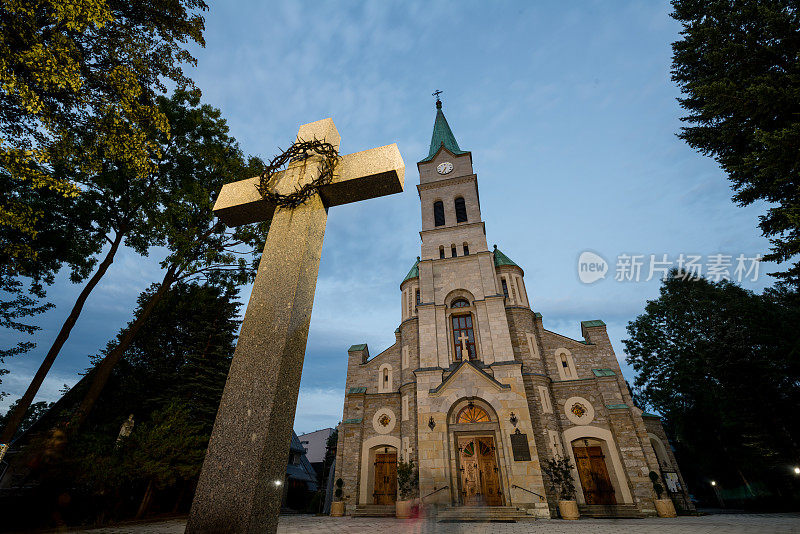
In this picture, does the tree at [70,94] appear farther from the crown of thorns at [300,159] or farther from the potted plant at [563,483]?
the potted plant at [563,483]

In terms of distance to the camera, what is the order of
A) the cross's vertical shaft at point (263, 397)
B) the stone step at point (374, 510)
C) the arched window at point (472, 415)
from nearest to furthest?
the cross's vertical shaft at point (263, 397) < the stone step at point (374, 510) < the arched window at point (472, 415)

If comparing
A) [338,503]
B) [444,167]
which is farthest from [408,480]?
[444,167]

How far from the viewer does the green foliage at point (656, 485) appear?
1232cm

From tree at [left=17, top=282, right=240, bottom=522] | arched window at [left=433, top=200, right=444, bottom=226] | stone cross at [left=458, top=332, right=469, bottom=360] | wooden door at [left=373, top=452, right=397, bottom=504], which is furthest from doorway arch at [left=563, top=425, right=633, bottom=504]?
tree at [left=17, top=282, right=240, bottom=522]

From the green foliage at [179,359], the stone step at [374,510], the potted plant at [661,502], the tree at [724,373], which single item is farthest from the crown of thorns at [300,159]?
the potted plant at [661,502]

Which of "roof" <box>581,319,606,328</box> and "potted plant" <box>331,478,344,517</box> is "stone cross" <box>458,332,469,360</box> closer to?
"roof" <box>581,319,606,328</box>

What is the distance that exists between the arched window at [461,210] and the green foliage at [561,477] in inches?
557

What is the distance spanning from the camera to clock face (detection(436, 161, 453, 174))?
2362 centimetres

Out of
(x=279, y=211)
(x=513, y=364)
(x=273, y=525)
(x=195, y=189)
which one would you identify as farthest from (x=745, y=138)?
(x=195, y=189)

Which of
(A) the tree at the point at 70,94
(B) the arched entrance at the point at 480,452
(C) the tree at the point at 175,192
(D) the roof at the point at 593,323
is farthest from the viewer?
(D) the roof at the point at 593,323

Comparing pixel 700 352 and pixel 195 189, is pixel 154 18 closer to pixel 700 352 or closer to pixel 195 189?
pixel 195 189

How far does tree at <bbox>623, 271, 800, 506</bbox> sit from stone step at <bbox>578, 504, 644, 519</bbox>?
6527 mm

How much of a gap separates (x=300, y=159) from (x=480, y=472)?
52.4 ft

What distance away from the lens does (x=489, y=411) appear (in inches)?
570
